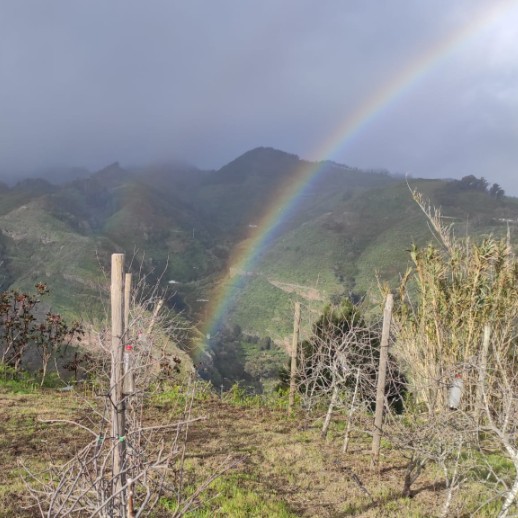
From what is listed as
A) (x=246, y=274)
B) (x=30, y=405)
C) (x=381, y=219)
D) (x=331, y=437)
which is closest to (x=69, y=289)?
(x=246, y=274)

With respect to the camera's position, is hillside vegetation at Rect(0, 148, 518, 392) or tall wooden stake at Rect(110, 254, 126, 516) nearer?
tall wooden stake at Rect(110, 254, 126, 516)

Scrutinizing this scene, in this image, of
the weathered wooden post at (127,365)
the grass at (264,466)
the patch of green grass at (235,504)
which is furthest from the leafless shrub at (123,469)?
the grass at (264,466)

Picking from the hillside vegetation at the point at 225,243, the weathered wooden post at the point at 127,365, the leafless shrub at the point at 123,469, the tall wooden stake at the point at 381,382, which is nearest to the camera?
the leafless shrub at the point at 123,469

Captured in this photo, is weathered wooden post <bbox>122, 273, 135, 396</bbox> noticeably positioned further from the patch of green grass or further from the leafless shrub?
the patch of green grass

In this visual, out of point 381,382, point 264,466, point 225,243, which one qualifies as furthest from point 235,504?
point 225,243

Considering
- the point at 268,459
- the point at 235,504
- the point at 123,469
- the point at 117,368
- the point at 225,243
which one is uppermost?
the point at 225,243

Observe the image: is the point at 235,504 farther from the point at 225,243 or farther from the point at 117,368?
the point at 225,243

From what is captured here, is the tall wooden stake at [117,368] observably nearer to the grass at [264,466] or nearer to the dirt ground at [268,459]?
the grass at [264,466]

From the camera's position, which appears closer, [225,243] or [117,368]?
[117,368]

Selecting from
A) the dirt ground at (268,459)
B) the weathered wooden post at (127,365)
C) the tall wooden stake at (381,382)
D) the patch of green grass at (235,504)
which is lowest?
the dirt ground at (268,459)

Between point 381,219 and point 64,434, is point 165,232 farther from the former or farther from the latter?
point 64,434

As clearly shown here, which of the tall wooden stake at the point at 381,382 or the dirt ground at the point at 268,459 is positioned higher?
the tall wooden stake at the point at 381,382

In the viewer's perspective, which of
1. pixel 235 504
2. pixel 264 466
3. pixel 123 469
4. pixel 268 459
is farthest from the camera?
pixel 268 459

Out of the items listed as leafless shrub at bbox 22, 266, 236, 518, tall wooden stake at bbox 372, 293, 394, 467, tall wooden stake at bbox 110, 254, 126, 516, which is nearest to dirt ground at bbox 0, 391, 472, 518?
tall wooden stake at bbox 372, 293, 394, 467
